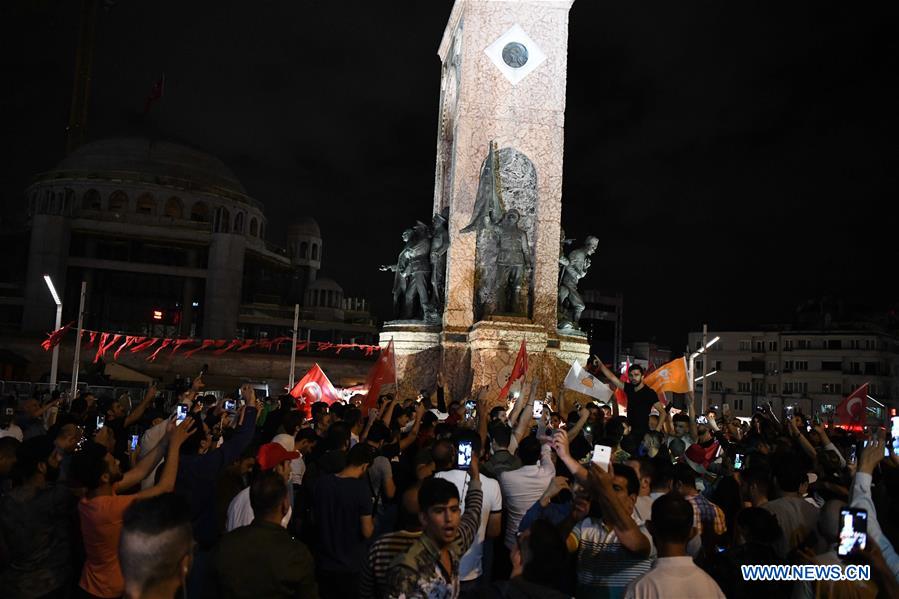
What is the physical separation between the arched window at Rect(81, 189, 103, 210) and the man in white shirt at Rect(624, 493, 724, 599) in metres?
73.5

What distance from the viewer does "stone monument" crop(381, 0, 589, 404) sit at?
2605 centimetres

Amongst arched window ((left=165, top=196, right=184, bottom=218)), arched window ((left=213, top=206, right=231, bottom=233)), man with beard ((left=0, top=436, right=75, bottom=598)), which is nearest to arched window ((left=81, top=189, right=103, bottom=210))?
arched window ((left=165, top=196, right=184, bottom=218))

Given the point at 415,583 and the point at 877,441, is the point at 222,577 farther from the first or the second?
the point at 877,441

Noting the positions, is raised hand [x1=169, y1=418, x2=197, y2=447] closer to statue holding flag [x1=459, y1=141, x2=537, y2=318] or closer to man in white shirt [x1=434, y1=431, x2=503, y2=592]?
man in white shirt [x1=434, y1=431, x2=503, y2=592]

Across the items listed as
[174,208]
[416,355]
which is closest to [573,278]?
[416,355]

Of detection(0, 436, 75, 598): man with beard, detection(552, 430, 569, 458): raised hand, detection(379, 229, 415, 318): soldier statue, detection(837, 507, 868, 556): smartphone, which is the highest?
detection(379, 229, 415, 318): soldier statue

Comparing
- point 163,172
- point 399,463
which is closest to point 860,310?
point 163,172

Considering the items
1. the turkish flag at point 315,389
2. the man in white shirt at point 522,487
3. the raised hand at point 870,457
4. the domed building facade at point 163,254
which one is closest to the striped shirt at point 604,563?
the raised hand at point 870,457

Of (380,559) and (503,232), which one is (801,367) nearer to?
(503,232)

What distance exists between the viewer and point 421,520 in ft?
15.4

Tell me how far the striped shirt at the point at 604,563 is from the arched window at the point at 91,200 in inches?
2858

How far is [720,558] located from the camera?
18.0ft

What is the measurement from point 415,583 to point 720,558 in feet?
7.57

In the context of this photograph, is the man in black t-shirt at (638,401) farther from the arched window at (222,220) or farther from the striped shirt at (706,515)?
the arched window at (222,220)
